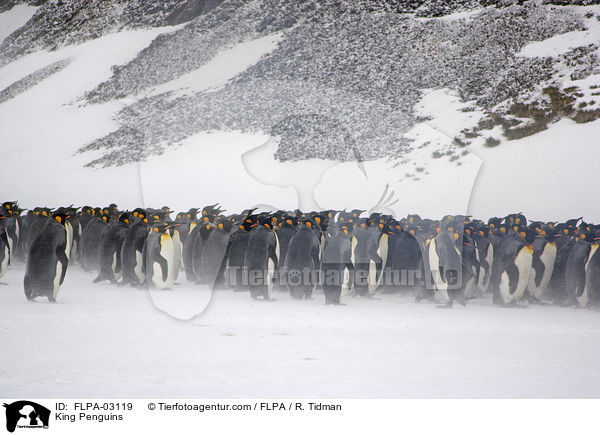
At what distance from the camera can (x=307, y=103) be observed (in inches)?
1053

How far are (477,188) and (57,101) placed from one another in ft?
82.2

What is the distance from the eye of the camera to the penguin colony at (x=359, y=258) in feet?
21.1

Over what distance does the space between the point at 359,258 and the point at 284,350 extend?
9.74 feet

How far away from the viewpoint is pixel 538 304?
6.96 metres

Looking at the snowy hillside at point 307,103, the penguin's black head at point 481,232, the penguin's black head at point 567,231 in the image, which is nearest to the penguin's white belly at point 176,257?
the snowy hillside at point 307,103

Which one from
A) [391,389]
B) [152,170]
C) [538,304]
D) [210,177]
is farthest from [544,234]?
[152,170]

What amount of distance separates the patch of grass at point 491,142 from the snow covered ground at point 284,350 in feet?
48.6

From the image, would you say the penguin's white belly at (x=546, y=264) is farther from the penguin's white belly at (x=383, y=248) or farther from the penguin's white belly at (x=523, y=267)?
the penguin's white belly at (x=383, y=248)

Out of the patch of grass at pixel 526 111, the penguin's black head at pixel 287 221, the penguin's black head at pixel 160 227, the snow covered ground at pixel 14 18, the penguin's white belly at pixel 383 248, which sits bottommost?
the penguin's white belly at pixel 383 248

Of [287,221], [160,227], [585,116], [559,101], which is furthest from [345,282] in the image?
[559,101]

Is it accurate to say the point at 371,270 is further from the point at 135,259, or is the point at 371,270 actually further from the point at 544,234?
the point at 135,259

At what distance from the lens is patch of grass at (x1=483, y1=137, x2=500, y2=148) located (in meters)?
20.2

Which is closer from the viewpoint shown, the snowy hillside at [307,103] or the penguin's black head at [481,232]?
the penguin's black head at [481,232]

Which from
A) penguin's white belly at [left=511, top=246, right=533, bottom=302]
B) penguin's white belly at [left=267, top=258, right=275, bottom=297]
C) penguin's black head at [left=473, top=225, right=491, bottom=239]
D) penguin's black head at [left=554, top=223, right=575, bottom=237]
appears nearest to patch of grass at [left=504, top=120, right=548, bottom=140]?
penguin's black head at [left=554, top=223, right=575, bottom=237]
